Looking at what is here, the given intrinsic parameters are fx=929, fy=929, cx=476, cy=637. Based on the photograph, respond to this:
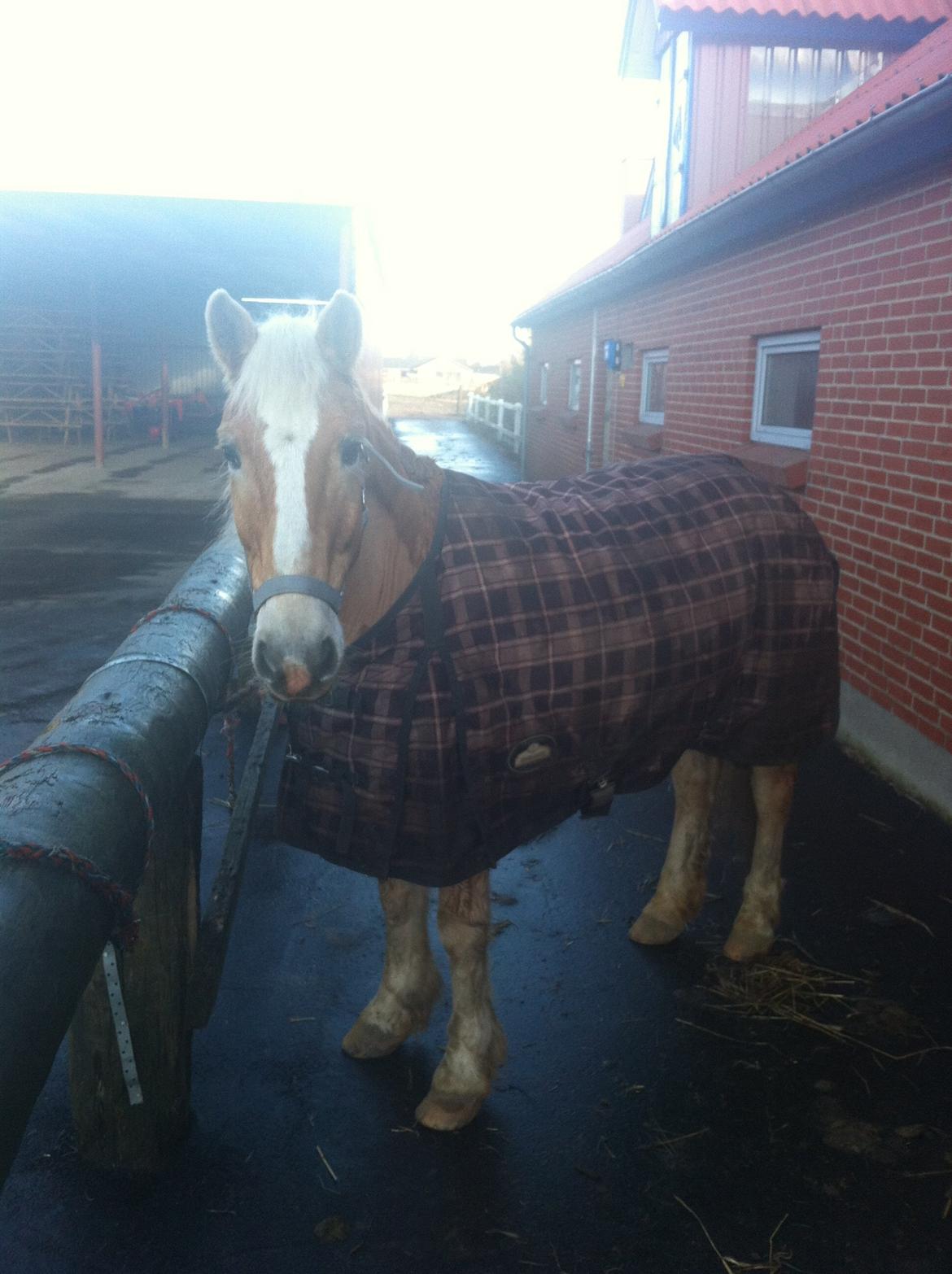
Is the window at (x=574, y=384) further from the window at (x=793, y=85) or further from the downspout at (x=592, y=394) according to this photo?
the window at (x=793, y=85)

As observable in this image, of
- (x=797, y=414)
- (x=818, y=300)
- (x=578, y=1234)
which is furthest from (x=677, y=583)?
(x=797, y=414)

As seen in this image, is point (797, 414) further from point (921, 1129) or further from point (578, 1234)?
point (578, 1234)

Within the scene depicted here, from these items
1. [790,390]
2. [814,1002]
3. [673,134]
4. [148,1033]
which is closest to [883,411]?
[790,390]

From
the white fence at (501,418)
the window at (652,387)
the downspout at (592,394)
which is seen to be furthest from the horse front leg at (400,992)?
the white fence at (501,418)

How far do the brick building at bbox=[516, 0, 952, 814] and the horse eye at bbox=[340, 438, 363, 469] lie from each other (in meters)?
3.19

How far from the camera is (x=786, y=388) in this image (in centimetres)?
654

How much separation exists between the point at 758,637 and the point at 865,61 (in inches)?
348

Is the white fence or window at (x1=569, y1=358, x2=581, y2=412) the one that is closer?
window at (x1=569, y1=358, x2=581, y2=412)

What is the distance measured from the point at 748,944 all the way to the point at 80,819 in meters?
2.46

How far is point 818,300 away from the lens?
563cm

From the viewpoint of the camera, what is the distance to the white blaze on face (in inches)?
75.7

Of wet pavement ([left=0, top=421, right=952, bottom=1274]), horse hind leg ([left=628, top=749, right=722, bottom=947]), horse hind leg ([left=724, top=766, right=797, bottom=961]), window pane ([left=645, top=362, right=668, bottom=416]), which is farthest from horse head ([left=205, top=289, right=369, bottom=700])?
window pane ([left=645, top=362, right=668, bottom=416])

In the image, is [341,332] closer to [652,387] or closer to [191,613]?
[191,613]

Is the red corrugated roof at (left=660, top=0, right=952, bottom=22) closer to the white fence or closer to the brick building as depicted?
the brick building
